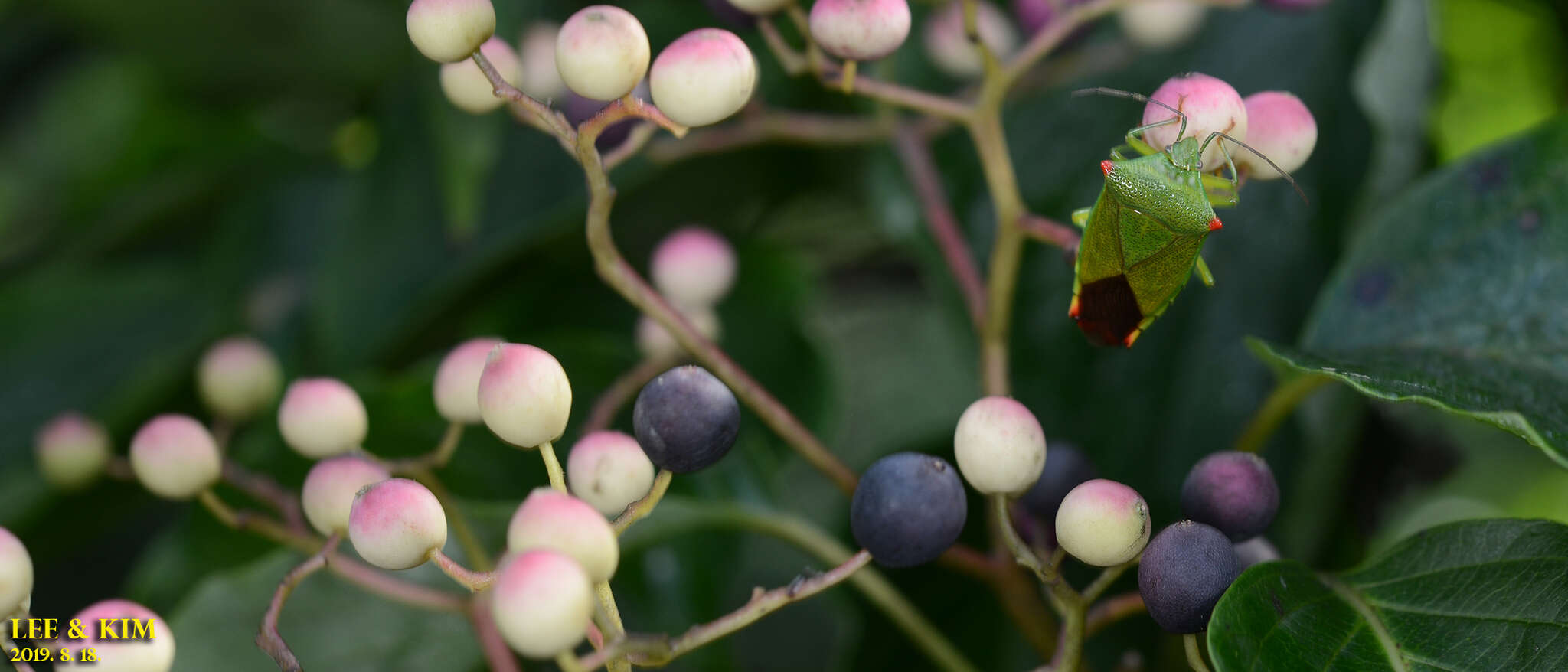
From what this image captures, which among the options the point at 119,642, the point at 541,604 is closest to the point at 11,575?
the point at 119,642

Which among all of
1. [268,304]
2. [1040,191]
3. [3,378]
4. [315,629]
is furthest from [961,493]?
[3,378]

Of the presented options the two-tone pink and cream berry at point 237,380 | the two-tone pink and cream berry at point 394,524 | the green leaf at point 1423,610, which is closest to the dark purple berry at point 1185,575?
the green leaf at point 1423,610

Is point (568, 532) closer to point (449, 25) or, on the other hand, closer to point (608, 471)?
point (608, 471)

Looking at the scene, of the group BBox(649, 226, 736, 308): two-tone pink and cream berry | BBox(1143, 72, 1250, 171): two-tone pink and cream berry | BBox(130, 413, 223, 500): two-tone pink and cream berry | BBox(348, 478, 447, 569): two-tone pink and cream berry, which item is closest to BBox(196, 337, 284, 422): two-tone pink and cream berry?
BBox(130, 413, 223, 500): two-tone pink and cream berry

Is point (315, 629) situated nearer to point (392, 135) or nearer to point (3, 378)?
point (392, 135)

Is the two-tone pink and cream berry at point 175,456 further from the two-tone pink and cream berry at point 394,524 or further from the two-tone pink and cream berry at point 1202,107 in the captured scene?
the two-tone pink and cream berry at point 1202,107

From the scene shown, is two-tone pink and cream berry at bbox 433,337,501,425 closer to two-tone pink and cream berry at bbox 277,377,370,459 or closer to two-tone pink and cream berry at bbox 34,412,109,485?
two-tone pink and cream berry at bbox 277,377,370,459
